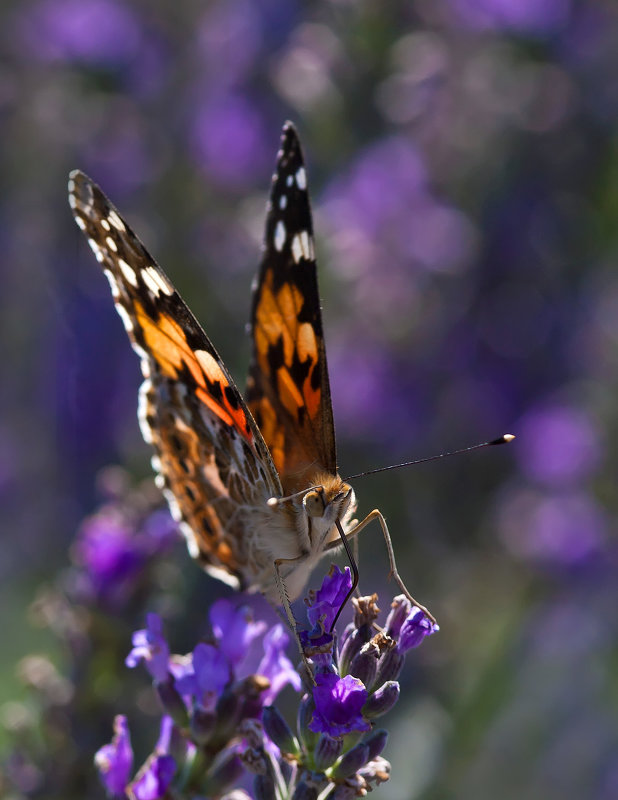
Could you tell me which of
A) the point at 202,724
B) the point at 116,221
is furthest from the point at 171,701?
the point at 116,221

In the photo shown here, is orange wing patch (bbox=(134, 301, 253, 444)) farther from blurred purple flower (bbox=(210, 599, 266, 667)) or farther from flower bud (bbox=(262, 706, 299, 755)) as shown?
flower bud (bbox=(262, 706, 299, 755))

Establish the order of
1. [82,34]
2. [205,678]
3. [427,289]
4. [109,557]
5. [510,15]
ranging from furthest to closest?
1. [82,34]
2. [510,15]
3. [427,289]
4. [109,557]
5. [205,678]

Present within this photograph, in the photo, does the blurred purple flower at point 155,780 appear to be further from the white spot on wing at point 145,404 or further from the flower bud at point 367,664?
the white spot on wing at point 145,404

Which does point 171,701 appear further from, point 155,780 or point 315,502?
point 315,502

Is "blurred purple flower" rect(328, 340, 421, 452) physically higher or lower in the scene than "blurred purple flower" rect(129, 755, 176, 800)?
lower

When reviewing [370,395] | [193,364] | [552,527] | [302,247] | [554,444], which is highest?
[302,247]

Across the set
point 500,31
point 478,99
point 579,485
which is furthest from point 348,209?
point 579,485

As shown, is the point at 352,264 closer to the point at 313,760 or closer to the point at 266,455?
the point at 266,455

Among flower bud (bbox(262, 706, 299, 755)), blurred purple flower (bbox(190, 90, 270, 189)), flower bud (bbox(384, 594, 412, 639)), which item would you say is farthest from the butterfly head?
blurred purple flower (bbox(190, 90, 270, 189))
